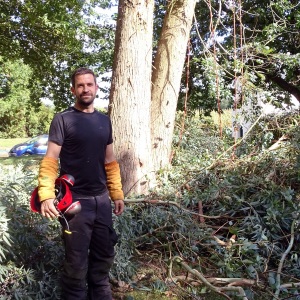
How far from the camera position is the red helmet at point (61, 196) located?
292 centimetres

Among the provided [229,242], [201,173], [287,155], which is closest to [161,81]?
[201,173]

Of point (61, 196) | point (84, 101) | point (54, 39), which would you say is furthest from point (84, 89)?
point (54, 39)

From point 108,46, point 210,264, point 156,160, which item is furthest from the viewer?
point 108,46

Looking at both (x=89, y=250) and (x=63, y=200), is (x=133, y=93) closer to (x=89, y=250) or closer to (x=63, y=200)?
(x=89, y=250)

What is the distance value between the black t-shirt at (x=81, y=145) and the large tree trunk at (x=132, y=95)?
100 inches

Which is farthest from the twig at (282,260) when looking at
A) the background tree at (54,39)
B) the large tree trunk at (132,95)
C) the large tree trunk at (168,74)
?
the background tree at (54,39)

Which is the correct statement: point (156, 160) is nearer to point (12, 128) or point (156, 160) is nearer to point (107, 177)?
point (107, 177)

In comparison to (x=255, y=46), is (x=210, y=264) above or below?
below

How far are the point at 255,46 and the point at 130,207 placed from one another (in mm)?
6351

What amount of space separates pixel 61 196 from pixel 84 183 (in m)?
0.23

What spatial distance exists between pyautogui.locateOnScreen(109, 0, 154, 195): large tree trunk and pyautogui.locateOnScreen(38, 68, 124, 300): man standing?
248 cm

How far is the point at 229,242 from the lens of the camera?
14.4 feet

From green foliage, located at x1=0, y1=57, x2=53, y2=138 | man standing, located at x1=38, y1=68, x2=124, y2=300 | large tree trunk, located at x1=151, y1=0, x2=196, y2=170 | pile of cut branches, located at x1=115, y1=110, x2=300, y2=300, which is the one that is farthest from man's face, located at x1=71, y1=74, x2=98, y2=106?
green foliage, located at x1=0, y1=57, x2=53, y2=138

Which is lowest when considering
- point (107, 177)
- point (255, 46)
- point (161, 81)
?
point (107, 177)
